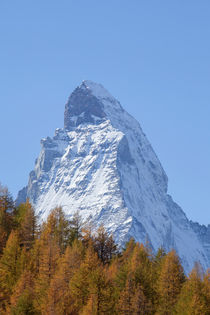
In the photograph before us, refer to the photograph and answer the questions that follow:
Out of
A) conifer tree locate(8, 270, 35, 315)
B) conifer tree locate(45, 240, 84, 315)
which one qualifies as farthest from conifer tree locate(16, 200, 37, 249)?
conifer tree locate(8, 270, 35, 315)

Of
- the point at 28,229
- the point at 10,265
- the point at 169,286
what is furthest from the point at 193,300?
the point at 28,229

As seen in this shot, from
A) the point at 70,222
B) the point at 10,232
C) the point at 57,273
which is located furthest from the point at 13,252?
the point at 70,222

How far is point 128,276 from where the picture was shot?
7956 cm

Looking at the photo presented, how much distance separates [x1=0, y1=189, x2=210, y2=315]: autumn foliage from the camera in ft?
239

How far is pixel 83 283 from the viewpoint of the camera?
7781 cm

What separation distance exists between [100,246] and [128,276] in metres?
23.6

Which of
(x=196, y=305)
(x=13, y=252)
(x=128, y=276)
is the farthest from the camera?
(x=13, y=252)

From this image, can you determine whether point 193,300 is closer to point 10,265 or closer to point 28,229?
point 10,265

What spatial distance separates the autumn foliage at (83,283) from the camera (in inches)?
2864

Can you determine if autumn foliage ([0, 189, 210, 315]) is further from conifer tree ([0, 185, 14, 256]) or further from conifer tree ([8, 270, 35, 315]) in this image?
conifer tree ([0, 185, 14, 256])

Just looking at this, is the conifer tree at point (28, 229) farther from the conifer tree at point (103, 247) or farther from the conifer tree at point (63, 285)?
the conifer tree at point (103, 247)

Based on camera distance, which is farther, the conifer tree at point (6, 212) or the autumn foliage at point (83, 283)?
the conifer tree at point (6, 212)

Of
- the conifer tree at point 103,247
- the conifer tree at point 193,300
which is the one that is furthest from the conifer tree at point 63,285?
the conifer tree at point 103,247

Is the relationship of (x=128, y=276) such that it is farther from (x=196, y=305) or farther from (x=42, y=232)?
(x=42, y=232)
